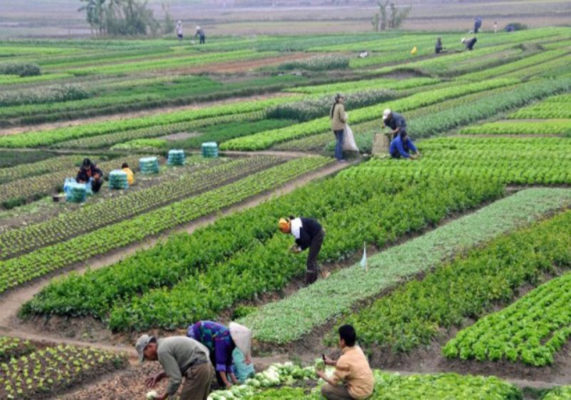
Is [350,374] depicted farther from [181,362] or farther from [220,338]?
[181,362]

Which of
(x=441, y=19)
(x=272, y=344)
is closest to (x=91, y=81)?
(x=272, y=344)

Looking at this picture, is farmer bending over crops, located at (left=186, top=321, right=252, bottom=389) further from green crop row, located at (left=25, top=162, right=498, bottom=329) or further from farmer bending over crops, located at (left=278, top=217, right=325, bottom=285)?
farmer bending over crops, located at (left=278, top=217, right=325, bottom=285)

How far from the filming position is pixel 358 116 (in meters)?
41.3

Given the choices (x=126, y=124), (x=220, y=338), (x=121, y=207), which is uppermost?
(x=220, y=338)

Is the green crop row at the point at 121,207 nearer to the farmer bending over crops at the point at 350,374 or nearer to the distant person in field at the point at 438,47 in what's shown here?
the farmer bending over crops at the point at 350,374

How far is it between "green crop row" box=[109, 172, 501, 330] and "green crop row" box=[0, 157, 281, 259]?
13.3 feet

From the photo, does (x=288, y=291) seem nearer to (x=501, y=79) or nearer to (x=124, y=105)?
(x=124, y=105)

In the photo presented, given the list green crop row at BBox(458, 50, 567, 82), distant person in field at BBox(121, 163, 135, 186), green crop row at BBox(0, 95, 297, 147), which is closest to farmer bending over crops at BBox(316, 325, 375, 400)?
distant person in field at BBox(121, 163, 135, 186)

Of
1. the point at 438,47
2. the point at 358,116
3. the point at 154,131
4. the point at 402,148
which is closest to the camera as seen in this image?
the point at 402,148

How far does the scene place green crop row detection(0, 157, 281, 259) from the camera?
23.3 m

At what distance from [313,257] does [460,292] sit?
2.90 meters

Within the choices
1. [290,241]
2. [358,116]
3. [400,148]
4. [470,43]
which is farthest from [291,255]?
[470,43]

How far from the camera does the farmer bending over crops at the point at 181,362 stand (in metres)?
12.0

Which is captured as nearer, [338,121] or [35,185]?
[35,185]
